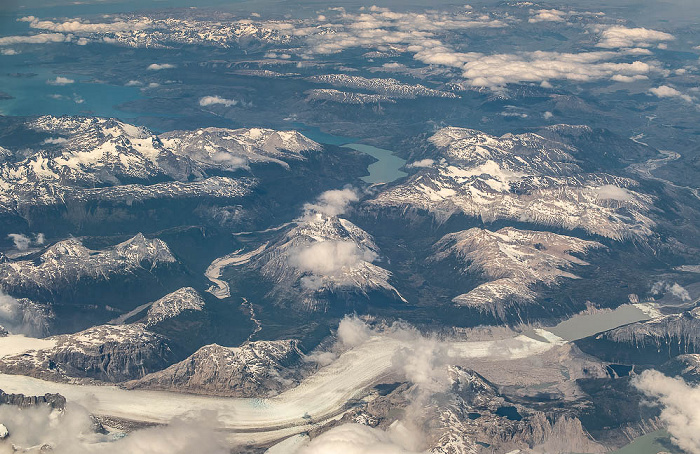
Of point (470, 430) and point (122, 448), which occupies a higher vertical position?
point (122, 448)

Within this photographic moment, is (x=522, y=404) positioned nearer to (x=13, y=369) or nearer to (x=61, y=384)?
(x=61, y=384)

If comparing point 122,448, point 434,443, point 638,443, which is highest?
point 122,448

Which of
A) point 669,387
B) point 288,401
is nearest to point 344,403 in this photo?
point 288,401

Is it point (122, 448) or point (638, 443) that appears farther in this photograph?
point (638, 443)

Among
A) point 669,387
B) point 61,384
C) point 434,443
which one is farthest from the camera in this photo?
point 669,387

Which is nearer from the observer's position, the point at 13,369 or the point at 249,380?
the point at 13,369

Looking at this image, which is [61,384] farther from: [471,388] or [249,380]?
[471,388]

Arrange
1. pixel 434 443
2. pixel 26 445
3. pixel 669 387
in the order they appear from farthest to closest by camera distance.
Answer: pixel 669 387
pixel 434 443
pixel 26 445

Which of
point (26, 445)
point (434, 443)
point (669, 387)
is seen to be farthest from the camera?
point (669, 387)

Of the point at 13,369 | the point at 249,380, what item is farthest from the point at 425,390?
the point at 13,369
